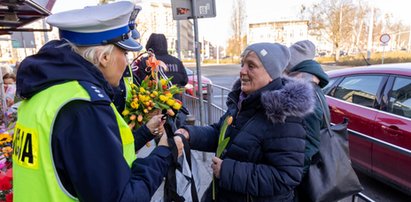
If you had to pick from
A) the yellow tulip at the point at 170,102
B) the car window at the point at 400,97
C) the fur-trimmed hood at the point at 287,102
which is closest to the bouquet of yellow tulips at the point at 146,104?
the yellow tulip at the point at 170,102

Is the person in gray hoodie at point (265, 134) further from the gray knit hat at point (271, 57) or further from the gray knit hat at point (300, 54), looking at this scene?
the gray knit hat at point (300, 54)

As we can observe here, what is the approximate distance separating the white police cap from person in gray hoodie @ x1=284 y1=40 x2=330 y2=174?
1.13 m

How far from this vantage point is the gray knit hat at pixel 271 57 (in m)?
1.78

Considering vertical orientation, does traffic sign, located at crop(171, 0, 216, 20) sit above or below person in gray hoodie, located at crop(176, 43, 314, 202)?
above

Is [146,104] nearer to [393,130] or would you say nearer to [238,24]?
[393,130]

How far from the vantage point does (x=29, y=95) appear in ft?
3.73

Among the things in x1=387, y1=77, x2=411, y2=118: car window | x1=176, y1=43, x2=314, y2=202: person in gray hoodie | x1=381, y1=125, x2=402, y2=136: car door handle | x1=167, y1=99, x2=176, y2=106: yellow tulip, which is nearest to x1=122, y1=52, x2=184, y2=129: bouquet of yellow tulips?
x1=167, y1=99, x2=176, y2=106: yellow tulip

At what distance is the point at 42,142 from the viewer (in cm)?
105

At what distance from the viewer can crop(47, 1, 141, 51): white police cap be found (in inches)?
46.5

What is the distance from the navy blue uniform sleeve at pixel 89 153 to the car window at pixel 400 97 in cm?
340

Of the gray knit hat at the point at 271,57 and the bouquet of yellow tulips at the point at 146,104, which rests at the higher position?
the gray knit hat at the point at 271,57

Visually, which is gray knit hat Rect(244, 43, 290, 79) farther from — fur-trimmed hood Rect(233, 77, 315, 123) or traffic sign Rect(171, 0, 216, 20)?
traffic sign Rect(171, 0, 216, 20)

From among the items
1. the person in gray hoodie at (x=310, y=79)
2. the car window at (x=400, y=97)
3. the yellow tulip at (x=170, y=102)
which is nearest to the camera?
the person in gray hoodie at (x=310, y=79)

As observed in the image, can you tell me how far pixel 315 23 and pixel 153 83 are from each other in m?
44.1
